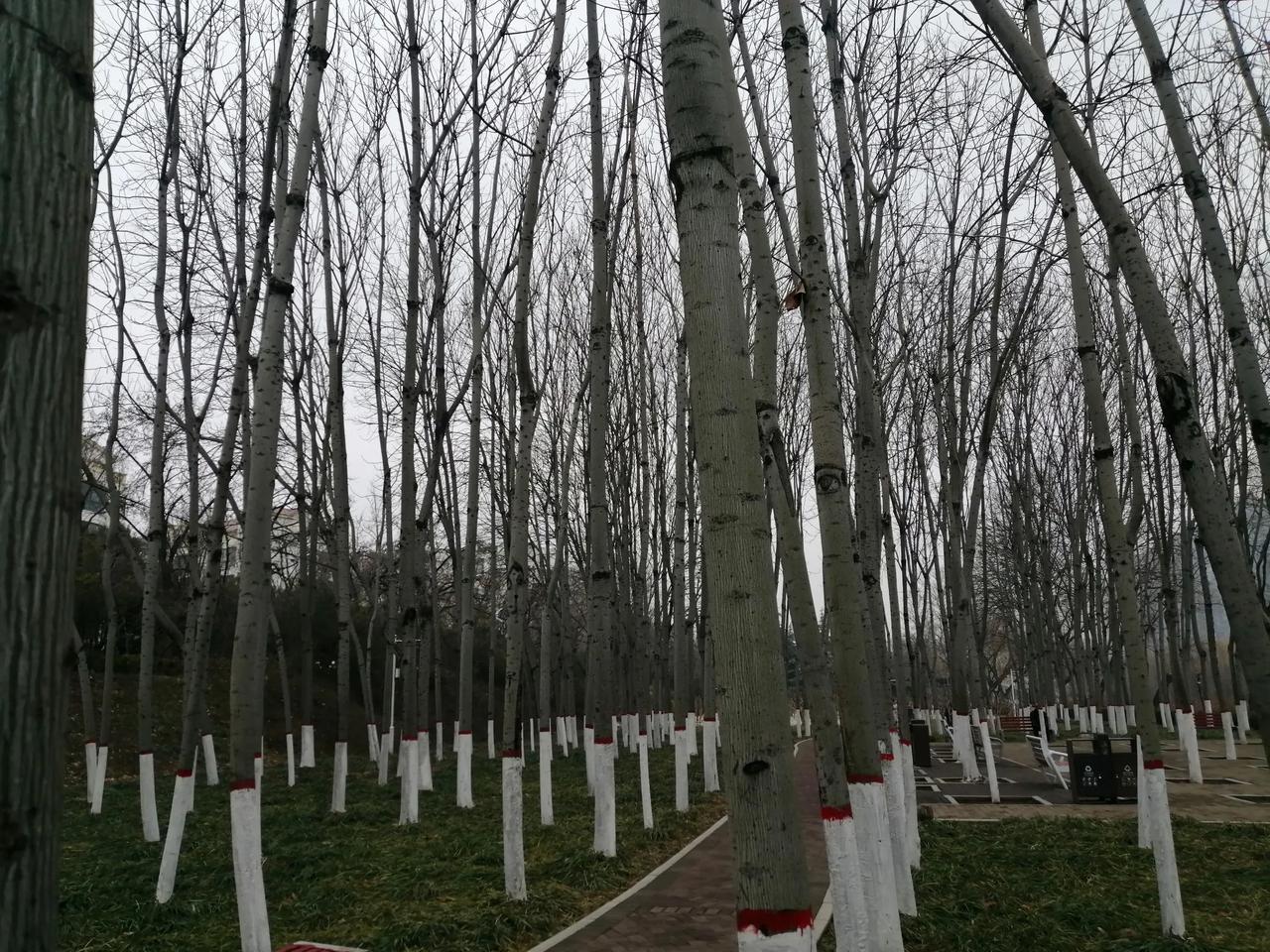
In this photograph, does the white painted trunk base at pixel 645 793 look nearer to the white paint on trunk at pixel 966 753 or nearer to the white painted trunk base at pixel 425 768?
the white painted trunk base at pixel 425 768

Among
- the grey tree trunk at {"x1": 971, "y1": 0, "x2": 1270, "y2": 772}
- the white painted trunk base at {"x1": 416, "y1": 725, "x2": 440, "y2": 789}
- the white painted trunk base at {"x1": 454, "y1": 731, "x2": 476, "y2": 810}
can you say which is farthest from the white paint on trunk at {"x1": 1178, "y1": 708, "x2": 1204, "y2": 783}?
the grey tree trunk at {"x1": 971, "y1": 0, "x2": 1270, "y2": 772}

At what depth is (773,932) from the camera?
2.02 meters

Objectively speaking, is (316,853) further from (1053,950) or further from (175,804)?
(1053,950)

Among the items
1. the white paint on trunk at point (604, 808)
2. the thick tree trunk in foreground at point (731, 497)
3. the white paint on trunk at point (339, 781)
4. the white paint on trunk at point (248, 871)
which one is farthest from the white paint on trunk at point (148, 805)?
the thick tree trunk in foreground at point (731, 497)

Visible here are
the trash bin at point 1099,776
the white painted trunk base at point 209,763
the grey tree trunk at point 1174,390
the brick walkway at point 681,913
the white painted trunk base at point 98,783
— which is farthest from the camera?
the white painted trunk base at point 209,763

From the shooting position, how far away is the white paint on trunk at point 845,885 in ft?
13.4

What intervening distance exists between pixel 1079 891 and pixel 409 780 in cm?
650

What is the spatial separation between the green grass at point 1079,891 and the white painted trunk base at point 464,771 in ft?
17.4

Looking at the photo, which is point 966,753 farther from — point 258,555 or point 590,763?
point 258,555

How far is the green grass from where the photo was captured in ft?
17.4

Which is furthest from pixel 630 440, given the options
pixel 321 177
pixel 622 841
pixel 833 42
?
pixel 833 42

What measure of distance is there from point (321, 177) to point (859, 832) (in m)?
9.82

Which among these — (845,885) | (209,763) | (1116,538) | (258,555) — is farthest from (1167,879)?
(209,763)

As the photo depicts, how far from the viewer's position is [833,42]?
6.54 metres
